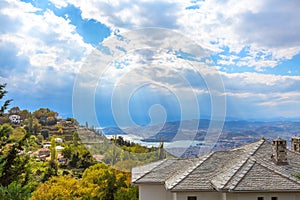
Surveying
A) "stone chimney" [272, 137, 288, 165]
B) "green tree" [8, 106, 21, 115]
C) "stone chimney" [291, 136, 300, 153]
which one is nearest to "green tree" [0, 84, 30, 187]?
"stone chimney" [272, 137, 288, 165]

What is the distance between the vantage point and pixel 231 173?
43.7ft

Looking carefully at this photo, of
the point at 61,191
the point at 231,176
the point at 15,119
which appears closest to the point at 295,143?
the point at 231,176

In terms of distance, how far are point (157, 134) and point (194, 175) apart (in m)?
7.44

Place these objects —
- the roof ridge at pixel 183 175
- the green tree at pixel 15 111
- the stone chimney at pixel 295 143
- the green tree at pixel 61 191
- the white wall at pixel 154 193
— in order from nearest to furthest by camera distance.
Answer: the roof ridge at pixel 183 175
the white wall at pixel 154 193
the stone chimney at pixel 295 143
the green tree at pixel 61 191
the green tree at pixel 15 111

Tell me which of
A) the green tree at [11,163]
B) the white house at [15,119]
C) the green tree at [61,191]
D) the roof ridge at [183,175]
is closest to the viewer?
the roof ridge at [183,175]

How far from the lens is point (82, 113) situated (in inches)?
780

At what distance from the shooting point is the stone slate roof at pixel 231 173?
41.2 ft

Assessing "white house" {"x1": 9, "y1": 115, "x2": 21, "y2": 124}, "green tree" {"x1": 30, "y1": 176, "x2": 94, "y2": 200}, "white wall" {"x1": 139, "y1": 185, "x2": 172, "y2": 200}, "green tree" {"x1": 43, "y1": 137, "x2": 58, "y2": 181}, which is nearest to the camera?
"white wall" {"x1": 139, "y1": 185, "x2": 172, "y2": 200}

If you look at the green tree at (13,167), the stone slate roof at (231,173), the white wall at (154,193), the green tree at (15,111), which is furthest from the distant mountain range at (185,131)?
the green tree at (15,111)

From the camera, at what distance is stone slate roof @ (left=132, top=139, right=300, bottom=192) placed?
12.6m

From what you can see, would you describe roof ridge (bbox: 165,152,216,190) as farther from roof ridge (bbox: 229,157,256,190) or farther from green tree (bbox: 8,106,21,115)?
green tree (bbox: 8,106,21,115)

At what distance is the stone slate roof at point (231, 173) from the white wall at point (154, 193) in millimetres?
333

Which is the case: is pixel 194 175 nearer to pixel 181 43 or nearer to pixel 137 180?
pixel 137 180

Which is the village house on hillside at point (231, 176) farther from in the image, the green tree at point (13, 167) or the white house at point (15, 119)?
the white house at point (15, 119)
